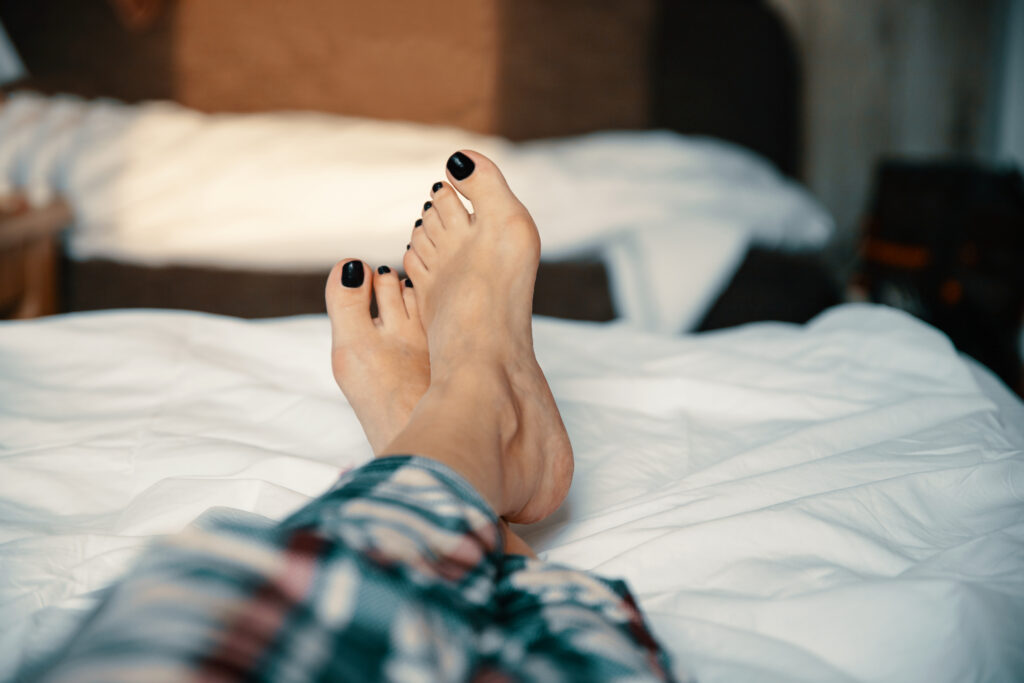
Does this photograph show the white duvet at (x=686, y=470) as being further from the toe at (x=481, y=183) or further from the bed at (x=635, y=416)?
the toe at (x=481, y=183)

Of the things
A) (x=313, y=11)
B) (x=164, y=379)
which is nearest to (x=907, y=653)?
(x=164, y=379)

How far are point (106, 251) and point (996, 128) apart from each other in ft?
8.16

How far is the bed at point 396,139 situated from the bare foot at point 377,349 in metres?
0.36

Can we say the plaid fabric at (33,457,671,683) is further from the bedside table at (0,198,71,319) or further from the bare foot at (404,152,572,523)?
the bedside table at (0,198,71,319)

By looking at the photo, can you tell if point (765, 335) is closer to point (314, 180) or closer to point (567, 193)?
point (567, 193)

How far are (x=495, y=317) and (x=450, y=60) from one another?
1482 mm

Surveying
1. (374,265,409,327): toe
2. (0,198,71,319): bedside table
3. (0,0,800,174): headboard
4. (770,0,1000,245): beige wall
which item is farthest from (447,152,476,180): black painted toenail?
(770,0,1000,245): beige wall

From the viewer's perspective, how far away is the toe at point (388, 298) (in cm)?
84

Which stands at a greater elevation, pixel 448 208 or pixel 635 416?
pixel 448 208

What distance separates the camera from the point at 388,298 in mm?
859

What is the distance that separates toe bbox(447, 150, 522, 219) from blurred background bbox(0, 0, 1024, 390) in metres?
0.38

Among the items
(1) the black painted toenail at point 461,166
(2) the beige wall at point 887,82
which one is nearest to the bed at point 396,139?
(2) the beige wall at point 887,82

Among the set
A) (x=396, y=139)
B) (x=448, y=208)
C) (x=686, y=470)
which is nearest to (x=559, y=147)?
(x=396, y=139)

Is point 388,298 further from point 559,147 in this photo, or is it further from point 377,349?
point 559,147
